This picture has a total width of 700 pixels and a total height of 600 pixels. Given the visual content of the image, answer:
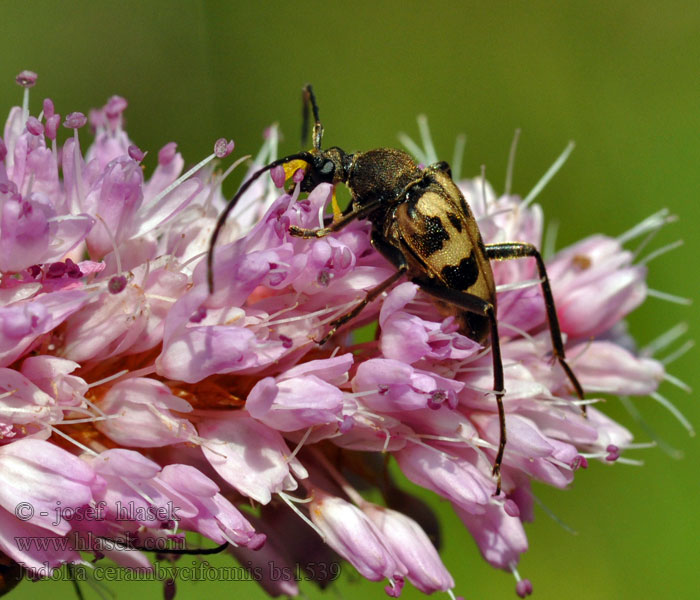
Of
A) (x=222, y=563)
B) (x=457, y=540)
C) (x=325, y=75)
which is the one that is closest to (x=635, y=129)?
(x=325, y=75)

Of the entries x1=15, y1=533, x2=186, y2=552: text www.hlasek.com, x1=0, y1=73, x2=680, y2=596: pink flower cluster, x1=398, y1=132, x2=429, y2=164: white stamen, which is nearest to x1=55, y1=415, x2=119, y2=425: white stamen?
x1=0, y1=73, x2=680, y2=596: pink flower cluster

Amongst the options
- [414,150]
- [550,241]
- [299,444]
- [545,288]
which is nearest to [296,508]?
[299,444]

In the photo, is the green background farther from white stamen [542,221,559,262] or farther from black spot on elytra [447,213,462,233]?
black spot on elytra [447,213,462,233]

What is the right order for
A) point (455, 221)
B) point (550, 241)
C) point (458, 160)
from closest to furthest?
point (455, 221) → point (458, 160) → point (550, 241)

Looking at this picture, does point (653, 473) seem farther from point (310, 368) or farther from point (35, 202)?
point (35, 202)

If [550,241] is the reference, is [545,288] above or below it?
above

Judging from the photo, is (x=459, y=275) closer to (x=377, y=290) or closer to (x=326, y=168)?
(x=377, y=290)

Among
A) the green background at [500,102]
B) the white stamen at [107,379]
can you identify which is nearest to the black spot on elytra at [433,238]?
the white stamen at [107,379]
